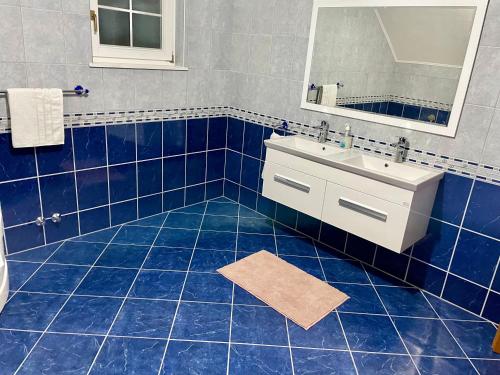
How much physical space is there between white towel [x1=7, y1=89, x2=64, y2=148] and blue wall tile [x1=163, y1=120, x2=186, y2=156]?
842 mm

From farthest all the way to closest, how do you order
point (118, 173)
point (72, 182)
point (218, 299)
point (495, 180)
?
1. point (118, 173)
2. point (72, 182)
3. point (218, 299)
4. point (495, 180)

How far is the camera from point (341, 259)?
2797 millimetres

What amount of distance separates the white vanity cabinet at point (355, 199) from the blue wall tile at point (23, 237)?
1.66m

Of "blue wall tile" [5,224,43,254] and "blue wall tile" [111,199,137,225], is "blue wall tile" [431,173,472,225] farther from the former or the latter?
"blue wall tile" [5,224,43,254]

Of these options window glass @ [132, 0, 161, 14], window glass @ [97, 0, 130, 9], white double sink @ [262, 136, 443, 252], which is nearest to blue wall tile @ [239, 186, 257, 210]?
white double sink @ [262, 136, 443, 252]

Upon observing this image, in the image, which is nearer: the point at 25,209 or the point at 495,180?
the point at 495,180

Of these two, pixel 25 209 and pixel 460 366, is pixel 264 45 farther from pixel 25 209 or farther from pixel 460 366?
pixel 460 366

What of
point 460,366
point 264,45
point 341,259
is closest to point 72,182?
point 264,45

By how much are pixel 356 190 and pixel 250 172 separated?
131 centimetres

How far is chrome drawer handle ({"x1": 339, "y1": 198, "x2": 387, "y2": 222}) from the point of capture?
7.27ft

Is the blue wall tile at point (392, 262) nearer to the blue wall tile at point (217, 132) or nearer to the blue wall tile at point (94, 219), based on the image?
the blue wall tile at point (217, 132)

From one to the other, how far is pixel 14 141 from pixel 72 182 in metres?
0.49

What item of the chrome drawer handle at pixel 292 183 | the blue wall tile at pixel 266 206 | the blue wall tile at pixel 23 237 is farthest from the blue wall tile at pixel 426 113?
the blue wall tile at pixel 23 237

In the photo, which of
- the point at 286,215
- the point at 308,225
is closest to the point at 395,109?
the point at 308,225
